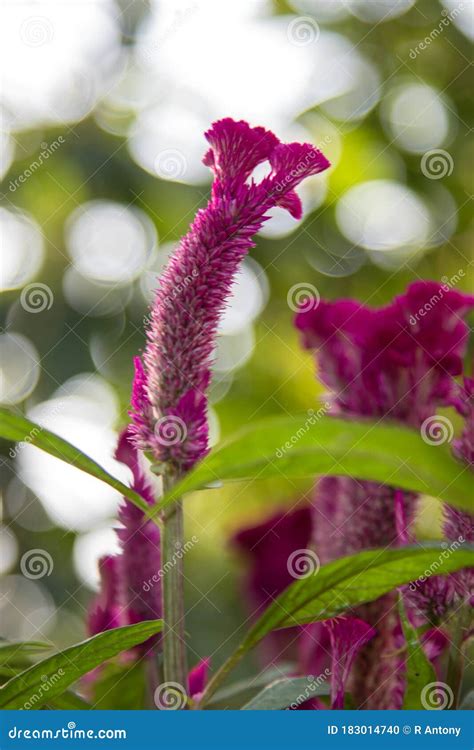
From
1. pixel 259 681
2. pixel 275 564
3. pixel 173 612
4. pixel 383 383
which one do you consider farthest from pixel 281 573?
pixel 173 612

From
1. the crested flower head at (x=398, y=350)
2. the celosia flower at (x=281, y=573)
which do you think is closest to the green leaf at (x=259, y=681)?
the celosia flower at (x=281, y=573)

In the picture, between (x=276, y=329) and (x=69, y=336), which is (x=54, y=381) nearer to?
(x=69, y=336)

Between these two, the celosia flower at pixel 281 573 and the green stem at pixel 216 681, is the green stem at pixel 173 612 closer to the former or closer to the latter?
the green stem at pixel 216 681

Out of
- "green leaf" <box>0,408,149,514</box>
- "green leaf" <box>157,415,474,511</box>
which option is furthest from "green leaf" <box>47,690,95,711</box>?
"green leaf" <box>157,415,474,511</box>

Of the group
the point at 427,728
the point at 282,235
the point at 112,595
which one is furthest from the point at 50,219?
the point at 427,728

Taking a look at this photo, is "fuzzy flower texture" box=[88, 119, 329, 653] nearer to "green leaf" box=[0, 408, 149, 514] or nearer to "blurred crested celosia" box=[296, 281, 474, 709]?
"green leaf" box=[0, 408, 149, 514]

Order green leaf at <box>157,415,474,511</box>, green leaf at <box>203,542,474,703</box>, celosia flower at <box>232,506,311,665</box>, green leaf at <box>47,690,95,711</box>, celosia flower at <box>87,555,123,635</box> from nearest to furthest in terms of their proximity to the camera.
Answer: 1. green leaf at <box>157,415,474,511</box>
2. green leaf at <box>203,542,474,703</box>
3. green leaf at <box>47,690,95,711</box>
4. celosia flower at <box>87,555,123,635</box>
5. celosia flower at <box>232,506,311,665</box>
